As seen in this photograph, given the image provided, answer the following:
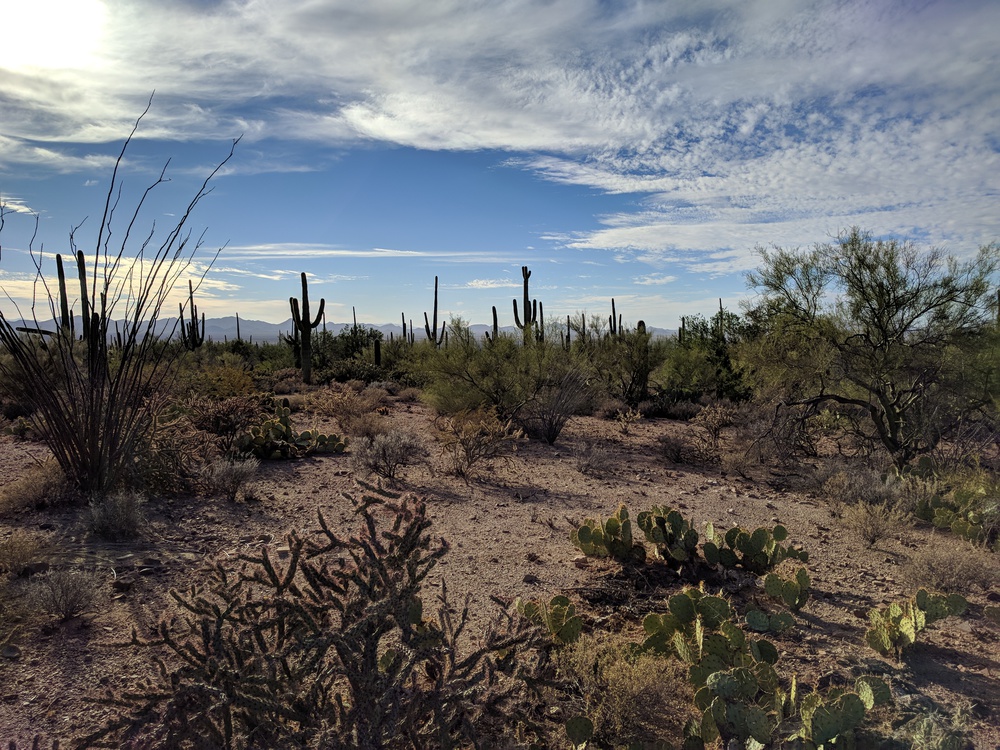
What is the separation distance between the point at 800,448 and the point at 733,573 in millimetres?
5795

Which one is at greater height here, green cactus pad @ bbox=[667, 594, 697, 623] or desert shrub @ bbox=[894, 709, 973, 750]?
green cactus pad @ bbox=[667, 594, 697, 623]

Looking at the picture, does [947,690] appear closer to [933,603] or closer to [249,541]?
[933,603]

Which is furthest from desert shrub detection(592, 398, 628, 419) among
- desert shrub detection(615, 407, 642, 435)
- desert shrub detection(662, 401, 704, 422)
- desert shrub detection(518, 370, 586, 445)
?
desert shrub detection(518, 370, 586, 445)

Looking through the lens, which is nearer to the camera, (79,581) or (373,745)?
(373,745)

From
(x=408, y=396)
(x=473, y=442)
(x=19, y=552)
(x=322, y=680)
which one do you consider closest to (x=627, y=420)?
(x=473, y=442)

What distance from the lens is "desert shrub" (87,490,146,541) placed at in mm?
5828

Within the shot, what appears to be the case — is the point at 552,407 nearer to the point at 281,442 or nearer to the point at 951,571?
the point at 281,442

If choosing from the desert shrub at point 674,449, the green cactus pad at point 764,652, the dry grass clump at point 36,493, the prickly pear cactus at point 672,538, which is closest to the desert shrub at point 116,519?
the dry grass clump at point 36,493

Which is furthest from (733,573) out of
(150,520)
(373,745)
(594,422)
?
(594,422)

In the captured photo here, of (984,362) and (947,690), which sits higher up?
(984,362)

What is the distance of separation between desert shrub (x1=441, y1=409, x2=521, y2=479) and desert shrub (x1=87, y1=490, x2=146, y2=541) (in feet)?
13.5

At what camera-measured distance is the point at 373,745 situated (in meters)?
2.36

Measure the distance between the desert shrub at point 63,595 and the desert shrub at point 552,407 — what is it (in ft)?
28.0

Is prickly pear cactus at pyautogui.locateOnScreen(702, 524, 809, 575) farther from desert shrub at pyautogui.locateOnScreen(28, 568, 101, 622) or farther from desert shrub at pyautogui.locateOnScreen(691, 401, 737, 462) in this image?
desert shrub at pyautogui.locateOnScreen(691, 401, 737, 462)
